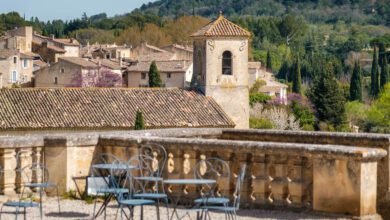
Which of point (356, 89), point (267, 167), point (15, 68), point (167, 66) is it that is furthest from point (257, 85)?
point (267, 167)

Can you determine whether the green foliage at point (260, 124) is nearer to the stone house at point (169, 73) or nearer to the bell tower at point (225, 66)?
the bell tower at point (225, 66)

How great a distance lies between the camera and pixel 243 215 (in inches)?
475

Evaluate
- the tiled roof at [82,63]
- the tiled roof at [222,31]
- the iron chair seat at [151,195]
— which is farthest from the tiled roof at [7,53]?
the iron chair seat at [151,195]

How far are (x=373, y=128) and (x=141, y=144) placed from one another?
74.4 m

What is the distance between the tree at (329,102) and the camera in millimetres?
82312

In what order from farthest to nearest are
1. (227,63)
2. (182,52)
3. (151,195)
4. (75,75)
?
(182,52)
(75,75)
(227,63)
(151,195)

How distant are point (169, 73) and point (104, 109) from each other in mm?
52368

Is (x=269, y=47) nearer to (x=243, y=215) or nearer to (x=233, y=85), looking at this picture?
(x=233, y=85)

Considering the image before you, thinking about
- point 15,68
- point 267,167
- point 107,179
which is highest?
point 15,68

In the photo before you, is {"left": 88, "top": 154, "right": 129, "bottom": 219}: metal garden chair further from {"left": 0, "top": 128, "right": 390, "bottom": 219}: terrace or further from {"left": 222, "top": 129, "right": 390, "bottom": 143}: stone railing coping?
{"left": 222, "top": 129, "right": 390, "bottom": 143}: stone railing coping

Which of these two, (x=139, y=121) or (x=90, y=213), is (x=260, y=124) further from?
(x=90, y=213)

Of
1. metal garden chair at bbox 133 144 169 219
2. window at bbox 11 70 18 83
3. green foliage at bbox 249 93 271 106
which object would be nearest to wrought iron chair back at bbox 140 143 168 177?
metal garden chair at bbox 133 144 169 219

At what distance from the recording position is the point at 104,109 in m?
49.0

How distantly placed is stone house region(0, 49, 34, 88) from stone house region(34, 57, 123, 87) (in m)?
6.89
